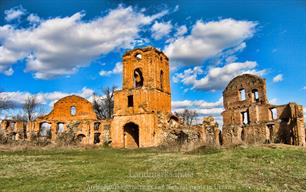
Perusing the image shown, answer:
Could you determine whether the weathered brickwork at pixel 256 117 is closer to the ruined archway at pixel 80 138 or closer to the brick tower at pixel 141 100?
the brick tower at pixel 141 100

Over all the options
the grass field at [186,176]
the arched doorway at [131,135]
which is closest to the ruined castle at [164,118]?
the arched doorway at [131,135]

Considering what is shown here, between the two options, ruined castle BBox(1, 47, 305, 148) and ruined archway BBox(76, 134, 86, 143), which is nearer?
ruined castle BBox(1, 47, 305, 148)

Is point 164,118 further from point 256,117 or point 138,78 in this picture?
point 256,117

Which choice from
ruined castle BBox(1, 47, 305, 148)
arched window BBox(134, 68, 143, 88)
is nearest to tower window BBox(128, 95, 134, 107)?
ruined castle BBox(1, 47, 305, 148)

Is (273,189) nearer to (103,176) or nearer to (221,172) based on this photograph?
(221,172)

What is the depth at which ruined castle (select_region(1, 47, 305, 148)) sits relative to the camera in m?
26.4

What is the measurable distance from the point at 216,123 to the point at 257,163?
1967 cm

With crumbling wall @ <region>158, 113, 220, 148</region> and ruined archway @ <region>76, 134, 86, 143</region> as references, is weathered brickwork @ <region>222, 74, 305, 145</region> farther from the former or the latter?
ruined archway @ <region>76, 134, 86, 143</region>

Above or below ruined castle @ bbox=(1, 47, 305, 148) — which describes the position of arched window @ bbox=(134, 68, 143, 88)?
above

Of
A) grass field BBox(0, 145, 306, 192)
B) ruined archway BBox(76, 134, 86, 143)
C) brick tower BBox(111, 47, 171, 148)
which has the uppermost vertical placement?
brick tower BBox(111, 47, 171, 148)

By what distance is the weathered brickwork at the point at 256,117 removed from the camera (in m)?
25.8

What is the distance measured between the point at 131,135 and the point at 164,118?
3602 millimetres

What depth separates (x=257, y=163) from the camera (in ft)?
33.2

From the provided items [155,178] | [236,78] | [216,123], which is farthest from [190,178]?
[236,78]
